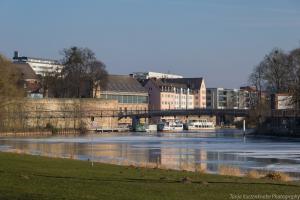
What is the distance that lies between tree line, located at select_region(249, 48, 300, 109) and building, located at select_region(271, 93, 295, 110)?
3.93ft

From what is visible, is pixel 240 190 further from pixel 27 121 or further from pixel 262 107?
pixel 27 121

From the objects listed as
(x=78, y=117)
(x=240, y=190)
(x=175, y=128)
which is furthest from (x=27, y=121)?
(x=240, y=190)

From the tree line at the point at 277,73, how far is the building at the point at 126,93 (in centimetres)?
5661

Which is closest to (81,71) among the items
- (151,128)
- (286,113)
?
(151,128)

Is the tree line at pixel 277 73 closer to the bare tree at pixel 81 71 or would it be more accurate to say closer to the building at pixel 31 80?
the bare tree at pixel 81 71

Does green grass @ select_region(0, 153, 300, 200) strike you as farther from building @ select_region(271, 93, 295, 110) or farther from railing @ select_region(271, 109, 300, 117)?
building @ select_region(271, 93, 295, 110)

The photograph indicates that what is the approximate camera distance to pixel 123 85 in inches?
7367

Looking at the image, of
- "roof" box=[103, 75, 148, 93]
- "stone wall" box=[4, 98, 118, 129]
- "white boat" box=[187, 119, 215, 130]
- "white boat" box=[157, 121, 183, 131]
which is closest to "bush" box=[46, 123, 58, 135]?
"stone wall" box=[4, 98, 118, 129]

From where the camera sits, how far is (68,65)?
136375 millimetres

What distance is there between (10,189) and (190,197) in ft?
16.1

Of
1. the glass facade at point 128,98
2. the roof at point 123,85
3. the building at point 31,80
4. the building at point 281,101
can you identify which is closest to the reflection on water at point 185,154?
the building at point 281,101

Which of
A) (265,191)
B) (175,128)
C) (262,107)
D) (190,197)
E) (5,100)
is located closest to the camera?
(190,197)

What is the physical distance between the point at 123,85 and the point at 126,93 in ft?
11.3

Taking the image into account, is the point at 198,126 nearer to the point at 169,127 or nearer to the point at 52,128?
the point at 169,127
